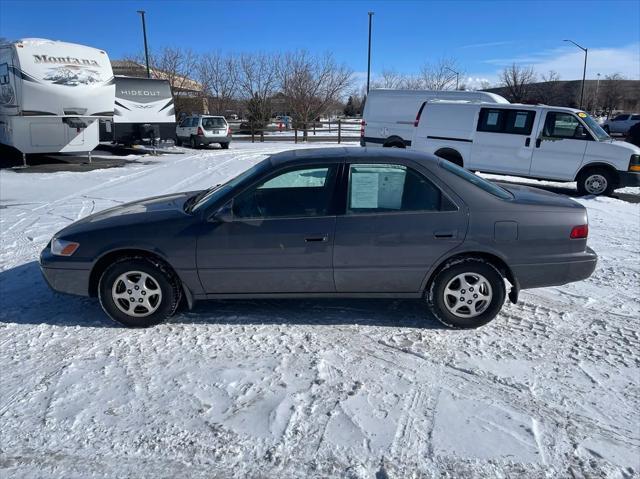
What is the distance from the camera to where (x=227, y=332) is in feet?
13.2

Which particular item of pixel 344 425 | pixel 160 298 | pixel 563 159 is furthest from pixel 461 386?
pixel 563 159

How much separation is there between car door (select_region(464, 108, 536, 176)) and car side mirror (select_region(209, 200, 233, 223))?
364 inches

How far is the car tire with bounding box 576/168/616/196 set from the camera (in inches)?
420

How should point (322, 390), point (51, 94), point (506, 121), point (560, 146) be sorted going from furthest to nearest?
point (51, 94), point (506, 121), point (560, 146), point (322, 390)

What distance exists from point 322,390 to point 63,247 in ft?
8.29

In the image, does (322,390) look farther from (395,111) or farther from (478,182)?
(395,111)

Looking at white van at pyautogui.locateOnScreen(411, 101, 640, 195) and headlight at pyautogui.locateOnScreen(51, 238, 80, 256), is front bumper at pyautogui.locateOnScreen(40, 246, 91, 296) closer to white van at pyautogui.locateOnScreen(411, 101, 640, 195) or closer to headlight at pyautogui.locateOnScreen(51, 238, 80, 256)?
headlight at pyautogui.locateOnScreen(51, 238, 80, 256)

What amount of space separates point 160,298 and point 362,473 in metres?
2.33

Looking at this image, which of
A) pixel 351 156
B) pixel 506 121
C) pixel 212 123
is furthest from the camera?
pixel 212 123

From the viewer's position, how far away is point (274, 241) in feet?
12.9

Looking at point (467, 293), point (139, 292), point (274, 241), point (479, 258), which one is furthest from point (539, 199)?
point (139, 292)

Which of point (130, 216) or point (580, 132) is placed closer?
point (130, 216)

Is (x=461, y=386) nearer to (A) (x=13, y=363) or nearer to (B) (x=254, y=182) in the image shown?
(B) (x=254, y=182)

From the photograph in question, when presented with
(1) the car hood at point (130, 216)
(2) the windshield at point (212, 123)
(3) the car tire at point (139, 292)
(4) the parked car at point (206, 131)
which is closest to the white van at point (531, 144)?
(1) the car hood at point (130, 216)
